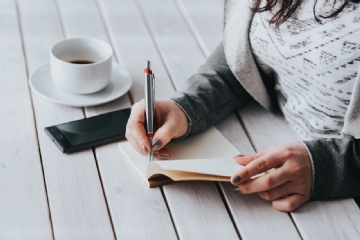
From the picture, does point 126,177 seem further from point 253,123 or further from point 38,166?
point 253,123

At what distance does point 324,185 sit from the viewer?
92cm

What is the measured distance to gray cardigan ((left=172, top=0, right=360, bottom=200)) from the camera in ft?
3.04

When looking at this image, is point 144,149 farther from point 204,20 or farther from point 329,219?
point 204,20

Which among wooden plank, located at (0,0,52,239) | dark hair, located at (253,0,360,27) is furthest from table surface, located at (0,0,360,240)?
dark hair, located at (253,0,360,27)

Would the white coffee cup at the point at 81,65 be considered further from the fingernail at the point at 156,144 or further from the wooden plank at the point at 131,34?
the fingernail at the point at 156,144

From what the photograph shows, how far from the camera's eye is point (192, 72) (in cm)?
127

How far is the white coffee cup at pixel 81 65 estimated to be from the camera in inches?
43.6

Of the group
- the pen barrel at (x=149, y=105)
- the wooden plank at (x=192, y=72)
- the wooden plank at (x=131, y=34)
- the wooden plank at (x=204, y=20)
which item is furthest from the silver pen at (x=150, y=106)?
the wooden plank at (x=204, y=20)

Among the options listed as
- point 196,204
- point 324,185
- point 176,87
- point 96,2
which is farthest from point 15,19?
point 324,185

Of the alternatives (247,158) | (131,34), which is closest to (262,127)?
(247,158)

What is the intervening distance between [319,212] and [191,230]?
0.73 ft

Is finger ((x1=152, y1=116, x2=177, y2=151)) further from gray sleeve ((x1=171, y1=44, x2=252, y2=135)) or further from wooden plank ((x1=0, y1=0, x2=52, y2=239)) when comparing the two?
wooden plank ((x1=0, y1=0, x2=52, y2=239))

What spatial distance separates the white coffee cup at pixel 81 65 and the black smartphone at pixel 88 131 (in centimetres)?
8

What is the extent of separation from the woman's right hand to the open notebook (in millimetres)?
23
